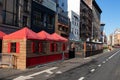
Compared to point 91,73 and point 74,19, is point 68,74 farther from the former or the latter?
point 74,19

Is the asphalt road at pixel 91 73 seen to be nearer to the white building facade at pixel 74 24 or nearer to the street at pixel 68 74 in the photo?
the street at pixel 68 74

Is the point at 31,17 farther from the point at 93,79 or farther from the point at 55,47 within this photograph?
the point at 93,79

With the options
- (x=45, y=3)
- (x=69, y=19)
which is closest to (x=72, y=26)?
(x=69, y=19)

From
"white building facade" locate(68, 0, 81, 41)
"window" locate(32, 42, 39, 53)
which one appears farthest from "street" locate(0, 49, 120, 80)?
"white building facade" locate(68, 0, 81, 41)

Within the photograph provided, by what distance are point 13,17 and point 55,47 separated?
723 centimetres

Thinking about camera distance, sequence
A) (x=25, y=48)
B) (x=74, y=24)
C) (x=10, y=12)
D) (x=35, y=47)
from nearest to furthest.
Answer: (x=25, y=48), (x=35, y=47), (x=10, y=12), (x=74, y=24)

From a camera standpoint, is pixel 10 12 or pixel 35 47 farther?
pixel 10 12

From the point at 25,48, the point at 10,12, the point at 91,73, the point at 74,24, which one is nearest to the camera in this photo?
the point at 91,73

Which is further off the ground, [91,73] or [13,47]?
[13,47]

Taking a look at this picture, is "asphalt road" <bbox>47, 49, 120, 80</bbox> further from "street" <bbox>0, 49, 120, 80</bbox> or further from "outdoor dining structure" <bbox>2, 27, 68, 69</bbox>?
"outdoor dining structure" <bbox>2, 27, 68, 69</bbox>

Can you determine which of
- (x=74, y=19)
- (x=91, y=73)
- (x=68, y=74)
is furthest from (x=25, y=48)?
(x=74, y=19)

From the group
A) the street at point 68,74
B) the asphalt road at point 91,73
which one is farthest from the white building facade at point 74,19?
the street at point 68,74

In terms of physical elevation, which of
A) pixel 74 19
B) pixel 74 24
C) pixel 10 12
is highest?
pixel 74 19

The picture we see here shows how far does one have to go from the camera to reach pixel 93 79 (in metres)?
14.8
